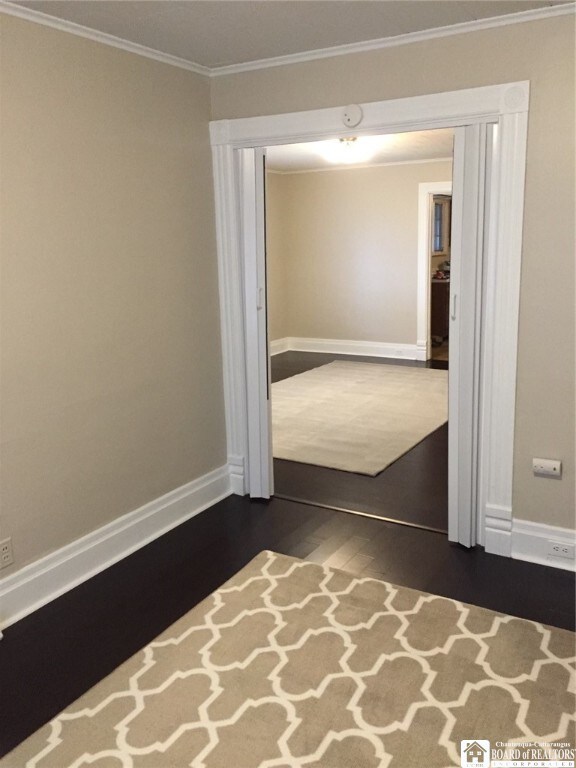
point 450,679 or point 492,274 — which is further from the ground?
point 492,274

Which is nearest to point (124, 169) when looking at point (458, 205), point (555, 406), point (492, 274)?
point (458, 205)

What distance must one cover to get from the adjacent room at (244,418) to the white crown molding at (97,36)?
0.04 ft

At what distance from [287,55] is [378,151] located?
3.86 m

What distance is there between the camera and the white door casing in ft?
9.59

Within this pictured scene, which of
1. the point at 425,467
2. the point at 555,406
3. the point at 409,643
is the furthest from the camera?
the point at 425,467

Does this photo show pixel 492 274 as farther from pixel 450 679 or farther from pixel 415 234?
pixel 415 234

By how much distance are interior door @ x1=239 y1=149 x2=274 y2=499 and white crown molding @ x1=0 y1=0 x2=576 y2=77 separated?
439mm

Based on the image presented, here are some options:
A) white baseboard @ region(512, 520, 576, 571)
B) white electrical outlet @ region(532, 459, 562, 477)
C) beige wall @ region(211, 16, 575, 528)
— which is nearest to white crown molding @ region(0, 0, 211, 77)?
beige wall @ region(211, 16, 575, 528)

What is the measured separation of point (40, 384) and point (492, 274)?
2043mm

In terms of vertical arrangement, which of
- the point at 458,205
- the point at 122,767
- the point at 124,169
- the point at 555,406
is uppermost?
the point at 124,169

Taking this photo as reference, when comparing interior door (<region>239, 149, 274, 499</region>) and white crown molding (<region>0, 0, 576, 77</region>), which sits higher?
white crown molding (<region>0, 0, 576, 77</region>)

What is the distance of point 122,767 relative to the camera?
6.45 feet

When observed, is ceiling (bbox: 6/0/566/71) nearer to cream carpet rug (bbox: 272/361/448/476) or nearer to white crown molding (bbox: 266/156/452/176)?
cream carpet rug (bbox: 272/361/448/476)

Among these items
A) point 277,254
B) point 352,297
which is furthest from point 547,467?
point 277,254
